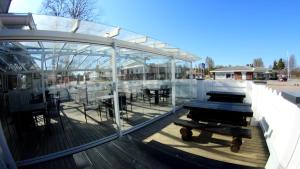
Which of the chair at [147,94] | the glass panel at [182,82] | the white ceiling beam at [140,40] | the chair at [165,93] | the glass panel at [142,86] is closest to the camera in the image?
the white ceiling beam at [140,40]

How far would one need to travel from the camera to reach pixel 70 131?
5.51m

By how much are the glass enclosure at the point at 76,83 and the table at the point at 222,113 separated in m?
2.01

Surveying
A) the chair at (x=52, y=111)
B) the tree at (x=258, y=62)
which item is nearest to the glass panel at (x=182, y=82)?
the chair at (x=52, y=111)

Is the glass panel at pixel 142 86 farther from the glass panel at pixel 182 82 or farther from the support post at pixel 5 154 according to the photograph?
the support post at pixel 5 154

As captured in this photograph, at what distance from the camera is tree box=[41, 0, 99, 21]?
1261cm

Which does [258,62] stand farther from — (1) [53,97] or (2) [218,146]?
(1) [53,97]

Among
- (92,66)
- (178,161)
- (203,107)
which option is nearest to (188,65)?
(92,66)

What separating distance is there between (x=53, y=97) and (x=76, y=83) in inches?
46.9

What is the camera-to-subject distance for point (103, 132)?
17.3 feet

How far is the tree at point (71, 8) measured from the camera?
12.6 metres

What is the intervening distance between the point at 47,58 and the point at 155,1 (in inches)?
258

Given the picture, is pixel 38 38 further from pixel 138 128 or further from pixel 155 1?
pixel 155 1

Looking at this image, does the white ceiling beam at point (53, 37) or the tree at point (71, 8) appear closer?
the white ceiling beam at point (53, 37)

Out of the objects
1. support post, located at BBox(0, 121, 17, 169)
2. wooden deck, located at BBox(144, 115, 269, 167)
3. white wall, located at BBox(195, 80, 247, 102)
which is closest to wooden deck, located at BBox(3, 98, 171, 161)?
support post, located at BBox(0, 121, 17, 169)
